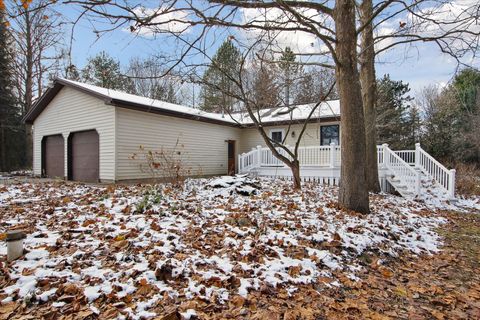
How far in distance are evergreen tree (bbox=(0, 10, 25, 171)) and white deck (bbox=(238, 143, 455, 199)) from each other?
56.9 feet

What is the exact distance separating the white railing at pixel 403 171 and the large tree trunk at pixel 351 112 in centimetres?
470

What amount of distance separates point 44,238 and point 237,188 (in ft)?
14.5

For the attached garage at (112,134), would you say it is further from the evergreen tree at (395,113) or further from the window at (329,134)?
the evergreen tree at (395,113)

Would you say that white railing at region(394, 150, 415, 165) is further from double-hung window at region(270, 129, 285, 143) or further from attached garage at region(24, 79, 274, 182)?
attached garage at region(24, 79, 274, 182)

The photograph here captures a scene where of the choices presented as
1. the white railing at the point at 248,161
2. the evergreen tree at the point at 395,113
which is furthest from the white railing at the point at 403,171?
the evergreen tree at the point at 395,113

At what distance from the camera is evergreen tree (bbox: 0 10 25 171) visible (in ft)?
61.0

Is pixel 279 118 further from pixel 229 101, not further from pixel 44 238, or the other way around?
pixel 44 238

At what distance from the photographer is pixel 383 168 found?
10953 millimetres

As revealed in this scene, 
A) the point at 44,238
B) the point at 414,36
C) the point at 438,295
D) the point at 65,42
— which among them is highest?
the point at 414,36

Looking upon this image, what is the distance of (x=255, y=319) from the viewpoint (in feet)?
7.43

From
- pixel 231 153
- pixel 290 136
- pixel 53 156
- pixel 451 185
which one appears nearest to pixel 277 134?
pixel 290 136

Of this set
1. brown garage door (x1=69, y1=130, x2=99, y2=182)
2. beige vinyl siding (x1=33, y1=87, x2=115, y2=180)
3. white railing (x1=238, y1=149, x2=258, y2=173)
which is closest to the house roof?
beige vinyl siding (x1=33, y1=87, x2=115, y2=180)

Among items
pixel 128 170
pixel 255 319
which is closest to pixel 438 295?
pixel 255 319

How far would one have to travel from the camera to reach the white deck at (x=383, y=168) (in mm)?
9547
